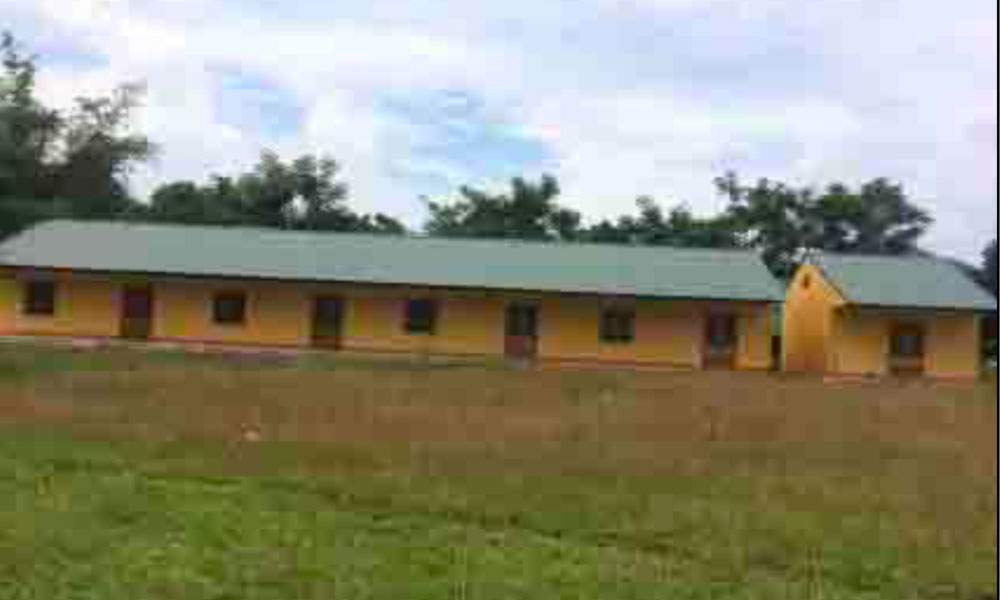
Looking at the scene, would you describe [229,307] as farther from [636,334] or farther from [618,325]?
[636,334]

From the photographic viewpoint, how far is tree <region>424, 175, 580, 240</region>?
58.5m

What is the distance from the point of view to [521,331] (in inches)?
1617

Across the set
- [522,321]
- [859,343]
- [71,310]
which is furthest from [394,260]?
[859,343]

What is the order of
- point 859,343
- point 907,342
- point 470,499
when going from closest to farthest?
point 470,499 → point 859,343 → point 907,342

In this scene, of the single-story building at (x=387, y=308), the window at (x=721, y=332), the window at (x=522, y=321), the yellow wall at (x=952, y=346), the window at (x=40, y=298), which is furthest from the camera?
the yellow wall at (x=952, y=346)

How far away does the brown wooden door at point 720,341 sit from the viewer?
1615 inches

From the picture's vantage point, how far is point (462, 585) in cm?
845

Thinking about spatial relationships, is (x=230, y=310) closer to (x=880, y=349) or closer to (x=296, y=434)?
(x=880, y=349)

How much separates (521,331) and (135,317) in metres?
10.3

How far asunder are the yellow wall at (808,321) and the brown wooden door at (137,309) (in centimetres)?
1802

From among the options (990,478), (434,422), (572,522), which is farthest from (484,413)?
(572,522)

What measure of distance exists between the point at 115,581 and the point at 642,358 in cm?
3320

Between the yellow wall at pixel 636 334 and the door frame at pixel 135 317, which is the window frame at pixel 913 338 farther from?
the door frame at pixel 135 317

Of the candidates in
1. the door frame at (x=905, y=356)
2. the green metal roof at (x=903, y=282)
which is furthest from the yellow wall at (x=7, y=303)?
the door frame at (x=905, y=356)
